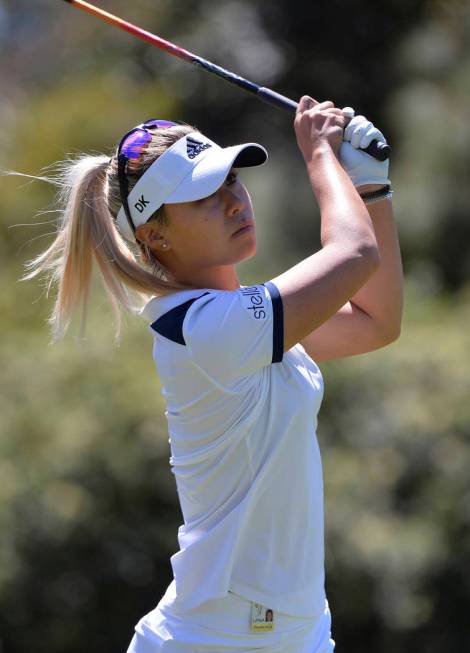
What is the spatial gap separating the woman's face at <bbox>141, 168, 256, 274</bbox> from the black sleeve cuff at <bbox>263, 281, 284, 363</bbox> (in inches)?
7.1

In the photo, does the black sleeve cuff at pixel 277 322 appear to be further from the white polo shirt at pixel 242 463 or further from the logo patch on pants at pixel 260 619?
the logo patch on pants at pixel 260 619

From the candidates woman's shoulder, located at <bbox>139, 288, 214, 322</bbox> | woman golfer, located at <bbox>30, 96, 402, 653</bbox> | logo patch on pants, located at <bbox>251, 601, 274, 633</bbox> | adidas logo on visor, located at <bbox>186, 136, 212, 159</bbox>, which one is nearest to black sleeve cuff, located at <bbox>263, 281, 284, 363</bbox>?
woman golfer, located at <bbox>30, 96, 402, 653</bbox>

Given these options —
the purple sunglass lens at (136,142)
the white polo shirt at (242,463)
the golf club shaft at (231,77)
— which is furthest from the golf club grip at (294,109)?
the white polo shirt at (242,463)

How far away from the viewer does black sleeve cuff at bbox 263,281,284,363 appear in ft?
7.09

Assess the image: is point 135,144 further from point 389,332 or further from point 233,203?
point 389,332

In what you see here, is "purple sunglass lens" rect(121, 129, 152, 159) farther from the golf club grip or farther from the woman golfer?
the golf club grip

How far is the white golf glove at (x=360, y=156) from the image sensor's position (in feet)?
7.72

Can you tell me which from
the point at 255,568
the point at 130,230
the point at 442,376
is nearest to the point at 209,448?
the point at 255,568

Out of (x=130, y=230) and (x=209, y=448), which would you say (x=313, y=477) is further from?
(x=130, y=230)

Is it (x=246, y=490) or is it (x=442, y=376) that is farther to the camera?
(x=442, y=376)

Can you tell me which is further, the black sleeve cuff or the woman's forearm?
the woman's forearm

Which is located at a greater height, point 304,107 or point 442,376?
point 304,107

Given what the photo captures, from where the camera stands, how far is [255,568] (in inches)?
90.0

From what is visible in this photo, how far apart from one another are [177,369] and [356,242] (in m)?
0.41
